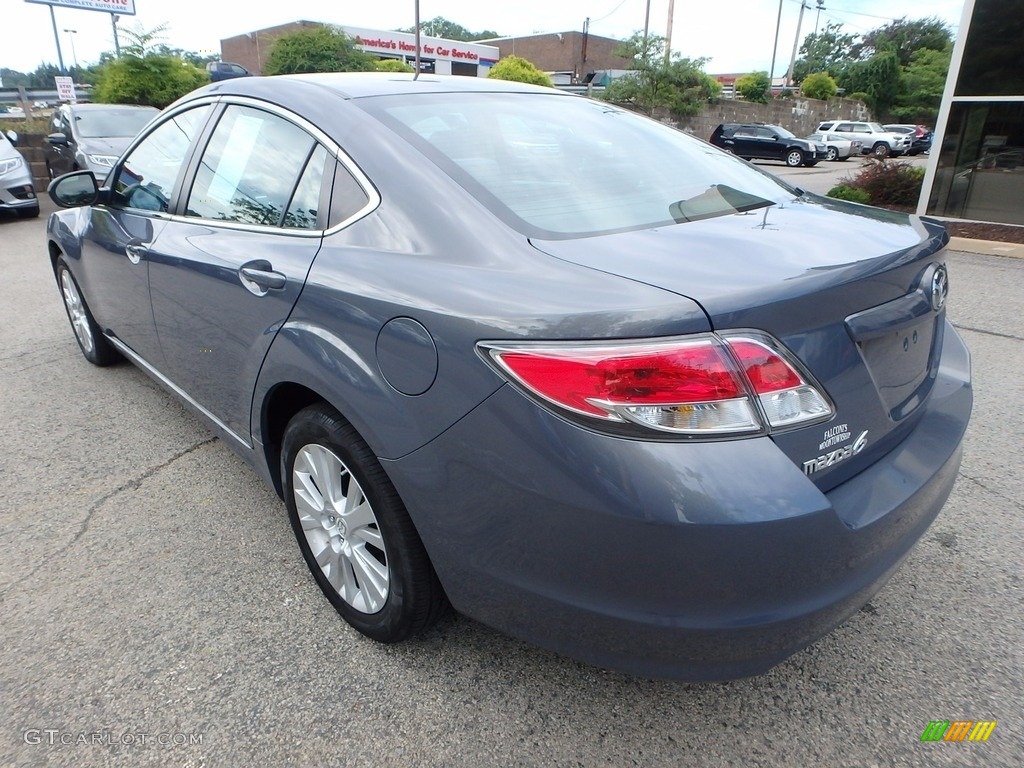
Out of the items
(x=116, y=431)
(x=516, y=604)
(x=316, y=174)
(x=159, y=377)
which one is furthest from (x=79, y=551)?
(x=516, y=604)

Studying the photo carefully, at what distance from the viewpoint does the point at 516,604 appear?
1.65 metres

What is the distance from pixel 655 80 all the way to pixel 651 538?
113 ft

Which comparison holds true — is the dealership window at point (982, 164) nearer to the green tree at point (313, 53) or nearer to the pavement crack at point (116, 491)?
the pavement crack at point (116, 491)

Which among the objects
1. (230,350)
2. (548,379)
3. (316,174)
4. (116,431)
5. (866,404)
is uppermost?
(316,174)

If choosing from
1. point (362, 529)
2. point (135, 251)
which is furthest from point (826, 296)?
point (135, 251)

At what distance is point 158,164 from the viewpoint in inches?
123

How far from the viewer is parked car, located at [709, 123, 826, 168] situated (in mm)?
27828

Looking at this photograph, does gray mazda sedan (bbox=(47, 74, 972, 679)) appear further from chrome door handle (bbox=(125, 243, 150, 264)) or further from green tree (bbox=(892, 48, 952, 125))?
green tree (bbox=(892, 48, 952, 125))

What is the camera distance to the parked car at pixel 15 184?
400 inches

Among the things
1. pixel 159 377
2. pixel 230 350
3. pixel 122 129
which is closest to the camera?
pixel 230 350

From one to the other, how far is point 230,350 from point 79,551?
100cm

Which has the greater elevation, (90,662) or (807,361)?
(807,361)

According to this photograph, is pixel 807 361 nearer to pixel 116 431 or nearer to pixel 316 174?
pixel 316 174

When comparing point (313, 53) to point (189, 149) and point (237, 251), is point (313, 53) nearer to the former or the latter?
point (189, 149)
